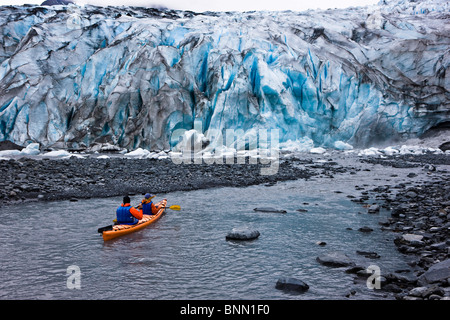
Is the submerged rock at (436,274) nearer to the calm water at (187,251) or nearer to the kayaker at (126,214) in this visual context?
the calm water at (187,251)

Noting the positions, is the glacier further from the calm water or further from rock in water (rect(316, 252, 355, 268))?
rock in water (rect(316, 252, 355, 268))

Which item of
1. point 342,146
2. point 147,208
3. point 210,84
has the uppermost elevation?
point 210,84

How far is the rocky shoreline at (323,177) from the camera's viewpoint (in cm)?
448

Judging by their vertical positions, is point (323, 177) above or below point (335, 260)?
below

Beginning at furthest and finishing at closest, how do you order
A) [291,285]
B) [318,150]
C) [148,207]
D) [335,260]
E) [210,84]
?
[210,84] → [318,150] → [148,207] → [335,260] → [291,285]

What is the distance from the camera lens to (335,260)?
5.14m

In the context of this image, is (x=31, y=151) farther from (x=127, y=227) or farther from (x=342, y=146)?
(x=342, y=146)

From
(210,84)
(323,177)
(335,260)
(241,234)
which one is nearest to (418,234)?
(335,260)

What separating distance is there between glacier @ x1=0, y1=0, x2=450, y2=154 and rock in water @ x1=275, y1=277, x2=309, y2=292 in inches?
664

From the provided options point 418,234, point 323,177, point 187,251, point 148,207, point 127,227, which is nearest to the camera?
point 187,251

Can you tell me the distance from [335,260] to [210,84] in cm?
2029
